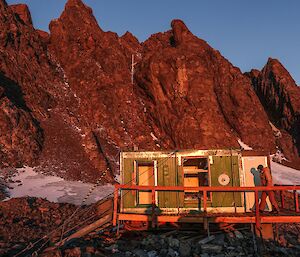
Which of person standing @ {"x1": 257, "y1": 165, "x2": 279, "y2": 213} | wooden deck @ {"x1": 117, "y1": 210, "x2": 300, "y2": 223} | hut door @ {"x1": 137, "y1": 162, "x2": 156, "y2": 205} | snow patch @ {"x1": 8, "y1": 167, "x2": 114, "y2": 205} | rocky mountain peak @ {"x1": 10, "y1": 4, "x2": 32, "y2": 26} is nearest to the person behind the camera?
wooden deck @ {"x1": 117, "y1": 210, "x2": 300, "y2": 223}

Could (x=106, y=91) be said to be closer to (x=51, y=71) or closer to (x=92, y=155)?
(x=51, y=71)

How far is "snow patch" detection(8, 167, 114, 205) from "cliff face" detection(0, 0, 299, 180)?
13.6 ft

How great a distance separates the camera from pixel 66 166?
34.7 metres

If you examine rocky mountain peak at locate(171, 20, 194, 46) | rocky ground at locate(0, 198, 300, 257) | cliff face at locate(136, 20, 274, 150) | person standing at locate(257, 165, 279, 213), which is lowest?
rocky ground at locate(0, 198, 300, 257)

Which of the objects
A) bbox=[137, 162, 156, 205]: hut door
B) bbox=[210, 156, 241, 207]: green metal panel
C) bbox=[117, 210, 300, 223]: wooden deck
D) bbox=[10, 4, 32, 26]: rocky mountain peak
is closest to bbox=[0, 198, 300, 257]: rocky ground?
bbox=[117, 210, 300, 223]: wooden deck

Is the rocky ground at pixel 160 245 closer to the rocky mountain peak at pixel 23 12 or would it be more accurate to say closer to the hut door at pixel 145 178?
the hut door at pixel 145 178

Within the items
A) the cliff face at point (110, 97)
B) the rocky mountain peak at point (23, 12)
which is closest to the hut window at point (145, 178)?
the cliff face at point (110, 97)

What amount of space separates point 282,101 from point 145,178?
5172cm

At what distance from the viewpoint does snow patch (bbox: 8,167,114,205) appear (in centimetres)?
2679

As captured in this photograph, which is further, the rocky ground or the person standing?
the person standing

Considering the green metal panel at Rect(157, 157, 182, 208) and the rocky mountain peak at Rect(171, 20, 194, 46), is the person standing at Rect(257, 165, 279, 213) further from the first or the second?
the rocky mountain peak at Rect(171, 20, 194, 46)

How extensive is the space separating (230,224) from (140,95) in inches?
1632

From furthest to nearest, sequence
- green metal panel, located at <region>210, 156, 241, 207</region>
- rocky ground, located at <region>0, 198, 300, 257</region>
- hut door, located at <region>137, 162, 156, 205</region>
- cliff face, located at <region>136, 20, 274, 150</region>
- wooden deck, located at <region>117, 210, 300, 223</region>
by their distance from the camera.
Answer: cliff face, located at <region>136, 20, 274, 150</region> < hut door, located at <region>137, 162, 156, 205</region> < green metal panel, located at <region>210, 156, 241, 207</region> < wooden deck, located at <region>117, 210, 300, 223</region> < rocky ground, located at <region>0, 198, 300, 257</region>

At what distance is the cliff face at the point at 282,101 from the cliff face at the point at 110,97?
1.04ft
